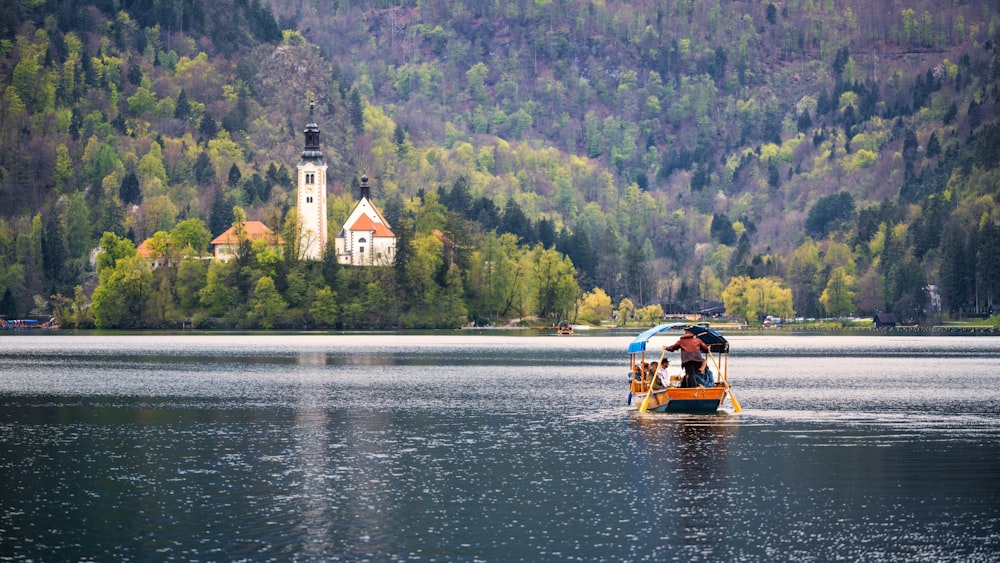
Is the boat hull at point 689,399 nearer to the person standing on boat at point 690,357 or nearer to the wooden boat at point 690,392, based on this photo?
the wooden boat at point 690,392

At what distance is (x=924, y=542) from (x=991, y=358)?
113031mm

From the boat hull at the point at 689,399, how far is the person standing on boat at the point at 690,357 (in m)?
1.01

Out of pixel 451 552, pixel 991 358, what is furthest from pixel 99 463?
pixel 991 358

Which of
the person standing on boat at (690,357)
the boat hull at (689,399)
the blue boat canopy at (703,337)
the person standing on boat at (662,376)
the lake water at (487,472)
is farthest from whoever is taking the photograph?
the person standing on boat at (662,376)

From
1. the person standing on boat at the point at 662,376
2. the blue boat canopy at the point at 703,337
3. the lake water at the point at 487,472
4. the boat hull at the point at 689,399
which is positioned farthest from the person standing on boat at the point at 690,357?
the lake water at the point at 487,472

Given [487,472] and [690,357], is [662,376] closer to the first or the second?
[690,357]

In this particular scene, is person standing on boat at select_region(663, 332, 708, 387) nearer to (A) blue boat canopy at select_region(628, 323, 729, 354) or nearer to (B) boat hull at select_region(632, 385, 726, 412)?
(A) blue boat canopy at select_region(628, 323, 729, 354)

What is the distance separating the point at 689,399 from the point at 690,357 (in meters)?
2.58

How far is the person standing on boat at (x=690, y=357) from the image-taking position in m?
78.4

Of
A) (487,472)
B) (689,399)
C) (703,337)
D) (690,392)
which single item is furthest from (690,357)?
(487,472)

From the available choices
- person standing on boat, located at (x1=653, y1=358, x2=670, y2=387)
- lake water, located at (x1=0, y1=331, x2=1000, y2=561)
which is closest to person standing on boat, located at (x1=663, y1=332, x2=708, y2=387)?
person standing on boat, located at (x1=653, y1=358, x2=670, y2=387)

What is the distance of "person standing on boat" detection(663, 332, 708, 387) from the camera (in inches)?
3086

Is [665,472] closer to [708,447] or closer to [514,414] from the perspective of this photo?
[708,447]

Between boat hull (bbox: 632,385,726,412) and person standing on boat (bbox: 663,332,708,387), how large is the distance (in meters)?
1.01
